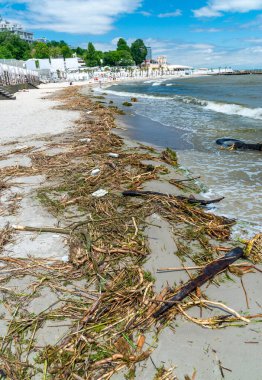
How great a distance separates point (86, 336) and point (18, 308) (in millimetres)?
904

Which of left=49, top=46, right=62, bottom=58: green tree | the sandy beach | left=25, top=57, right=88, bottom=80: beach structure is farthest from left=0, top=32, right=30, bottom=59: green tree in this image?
the sandy beach

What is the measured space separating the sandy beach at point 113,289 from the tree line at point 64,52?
107041 millimetres

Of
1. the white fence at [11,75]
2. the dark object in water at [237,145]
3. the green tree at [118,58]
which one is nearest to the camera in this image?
the dark object in water at [237,145]

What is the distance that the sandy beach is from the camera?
2537 mm

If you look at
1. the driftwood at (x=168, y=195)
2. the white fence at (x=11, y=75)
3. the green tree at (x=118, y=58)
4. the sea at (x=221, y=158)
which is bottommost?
the sea at (x=221, y=158)

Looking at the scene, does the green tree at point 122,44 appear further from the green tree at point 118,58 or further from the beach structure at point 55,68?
the beach structure at point 55,68

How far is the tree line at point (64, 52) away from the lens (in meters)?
112

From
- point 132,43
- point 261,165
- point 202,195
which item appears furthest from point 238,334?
point 132,43

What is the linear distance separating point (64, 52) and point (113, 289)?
161m

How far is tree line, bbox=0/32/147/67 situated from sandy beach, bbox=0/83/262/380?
107041mm

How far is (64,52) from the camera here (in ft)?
467

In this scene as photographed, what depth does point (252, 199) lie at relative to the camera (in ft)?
20.5

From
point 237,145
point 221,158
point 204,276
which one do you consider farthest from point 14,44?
point 204,276

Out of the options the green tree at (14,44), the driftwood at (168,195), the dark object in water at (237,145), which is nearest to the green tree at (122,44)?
the green tree at (14,44)
